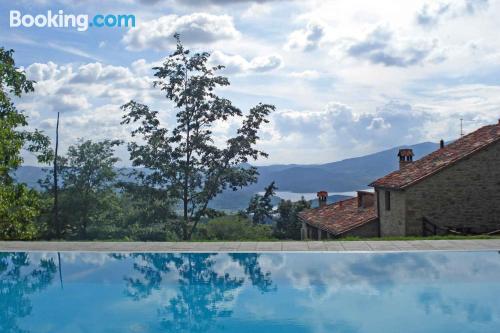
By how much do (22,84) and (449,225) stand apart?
19.8 m

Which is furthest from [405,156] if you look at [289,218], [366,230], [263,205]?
[263,205]

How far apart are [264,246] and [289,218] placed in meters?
47.9

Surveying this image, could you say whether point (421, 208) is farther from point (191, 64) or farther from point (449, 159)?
point (191, 64)

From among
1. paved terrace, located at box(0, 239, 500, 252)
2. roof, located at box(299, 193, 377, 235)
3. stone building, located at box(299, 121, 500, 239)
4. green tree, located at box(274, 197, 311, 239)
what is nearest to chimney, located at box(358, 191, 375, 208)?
roof, located at box(299, 193, 377, 235)

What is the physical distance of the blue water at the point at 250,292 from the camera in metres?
10.7

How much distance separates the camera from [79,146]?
171 ft

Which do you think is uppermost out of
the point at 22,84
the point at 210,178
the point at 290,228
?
the point at 22,84

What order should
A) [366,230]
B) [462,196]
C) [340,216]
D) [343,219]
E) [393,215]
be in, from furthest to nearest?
[340,216] < [343,219] < [366,230] < [393,215] < [462,196]

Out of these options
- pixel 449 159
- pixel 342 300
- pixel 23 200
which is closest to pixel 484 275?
pixel 342 300

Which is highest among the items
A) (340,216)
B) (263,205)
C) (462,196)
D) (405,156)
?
(405,156)

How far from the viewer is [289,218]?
212ft

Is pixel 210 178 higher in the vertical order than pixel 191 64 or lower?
lower

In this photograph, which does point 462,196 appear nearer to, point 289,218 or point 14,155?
point 14,155

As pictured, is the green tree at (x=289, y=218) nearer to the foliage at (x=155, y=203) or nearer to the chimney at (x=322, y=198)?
the chimney at (x=322, y=198)
